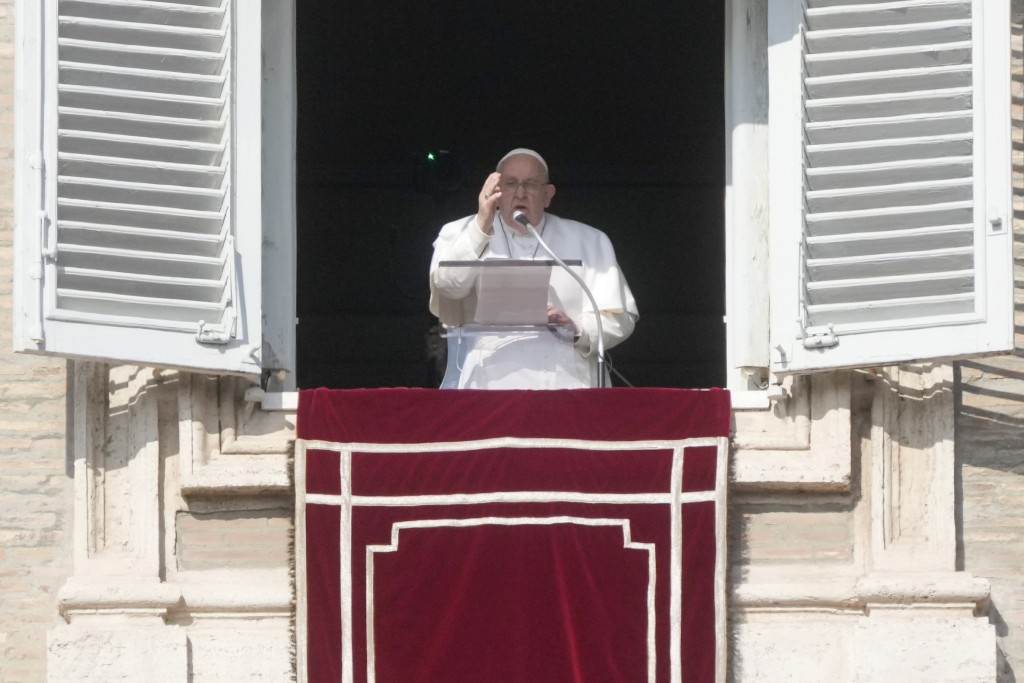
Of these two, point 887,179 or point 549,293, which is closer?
point 887,179

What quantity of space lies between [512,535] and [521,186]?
1.53m

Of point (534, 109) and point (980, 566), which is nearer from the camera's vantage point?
point (980, 566)

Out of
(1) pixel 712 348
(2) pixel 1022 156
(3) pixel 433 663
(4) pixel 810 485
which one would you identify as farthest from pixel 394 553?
(1) pixel 712 348

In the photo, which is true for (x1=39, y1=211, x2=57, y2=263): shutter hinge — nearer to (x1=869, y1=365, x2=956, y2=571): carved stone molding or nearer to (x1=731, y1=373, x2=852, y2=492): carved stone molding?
(x1=731, y1=373, x2=852, y2=492): carved stone molding

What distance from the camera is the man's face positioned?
8242mm

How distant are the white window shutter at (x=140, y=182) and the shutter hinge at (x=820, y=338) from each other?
1689 millimetres

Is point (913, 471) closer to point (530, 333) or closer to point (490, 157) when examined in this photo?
point (530, 333)

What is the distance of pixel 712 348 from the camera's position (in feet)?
41.4

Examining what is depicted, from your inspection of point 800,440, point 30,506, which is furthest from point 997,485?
point 30,506

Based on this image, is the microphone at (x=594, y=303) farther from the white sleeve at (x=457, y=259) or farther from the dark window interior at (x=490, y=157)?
the dark window interior at (x=490, y=157)

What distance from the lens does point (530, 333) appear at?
773 centimetres

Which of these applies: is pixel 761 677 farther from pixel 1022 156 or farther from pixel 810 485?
pixel 1022 156

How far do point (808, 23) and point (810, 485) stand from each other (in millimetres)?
1461

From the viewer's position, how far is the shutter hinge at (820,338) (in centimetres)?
729
